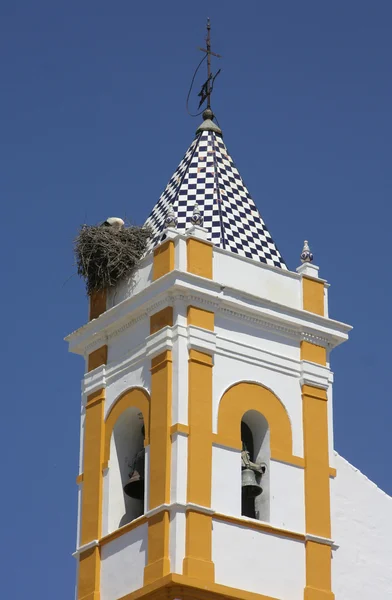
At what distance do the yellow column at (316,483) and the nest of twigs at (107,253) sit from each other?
273cm

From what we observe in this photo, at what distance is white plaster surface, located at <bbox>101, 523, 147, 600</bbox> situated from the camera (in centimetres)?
2325

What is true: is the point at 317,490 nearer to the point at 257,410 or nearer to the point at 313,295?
the point at 257,410

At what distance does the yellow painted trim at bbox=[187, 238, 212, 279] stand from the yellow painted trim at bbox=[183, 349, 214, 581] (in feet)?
3.94

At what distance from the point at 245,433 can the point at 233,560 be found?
236cm

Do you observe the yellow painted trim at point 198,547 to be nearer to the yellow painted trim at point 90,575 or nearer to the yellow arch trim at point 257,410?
the yellow arch trim at point 257,410

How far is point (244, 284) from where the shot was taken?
2512cm

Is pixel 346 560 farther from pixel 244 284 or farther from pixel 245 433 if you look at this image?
pixel 244 284

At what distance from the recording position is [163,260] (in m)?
24.8

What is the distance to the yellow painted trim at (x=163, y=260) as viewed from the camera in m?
24.7

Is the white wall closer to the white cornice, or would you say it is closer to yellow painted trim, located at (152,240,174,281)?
the white cornice

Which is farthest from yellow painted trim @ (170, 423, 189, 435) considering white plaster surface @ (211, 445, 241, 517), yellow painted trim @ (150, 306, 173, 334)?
yellow painted trim @ (150, 306, 173, 334)

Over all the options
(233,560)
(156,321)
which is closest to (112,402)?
(156,321)

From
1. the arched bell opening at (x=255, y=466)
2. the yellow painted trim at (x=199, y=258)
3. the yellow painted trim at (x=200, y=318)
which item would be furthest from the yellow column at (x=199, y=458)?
the arched bell opening at (x=255, y=466)

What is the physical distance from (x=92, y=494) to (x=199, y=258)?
352 cm
